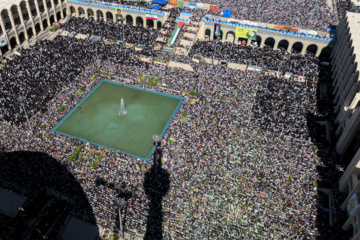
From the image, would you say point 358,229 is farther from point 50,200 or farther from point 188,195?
point 50,200

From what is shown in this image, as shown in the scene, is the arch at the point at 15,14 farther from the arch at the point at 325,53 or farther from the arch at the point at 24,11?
the arch at the point at 325,53

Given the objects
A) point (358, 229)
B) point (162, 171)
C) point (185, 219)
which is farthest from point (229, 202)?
point (358, 229)

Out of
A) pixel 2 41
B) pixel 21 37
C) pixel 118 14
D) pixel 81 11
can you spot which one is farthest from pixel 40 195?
pixel 81 11

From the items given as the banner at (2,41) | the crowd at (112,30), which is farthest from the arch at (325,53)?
the banner at (2,41)

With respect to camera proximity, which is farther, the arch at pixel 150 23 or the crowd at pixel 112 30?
the arch at pixel 150 23

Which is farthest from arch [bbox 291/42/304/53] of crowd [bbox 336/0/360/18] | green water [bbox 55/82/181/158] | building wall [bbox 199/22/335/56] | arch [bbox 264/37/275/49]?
green water [bbox 55/82/181/158]

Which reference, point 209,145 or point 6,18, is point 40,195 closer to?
point 209,145

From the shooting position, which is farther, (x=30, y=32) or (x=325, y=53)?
(x=30, y=32)
